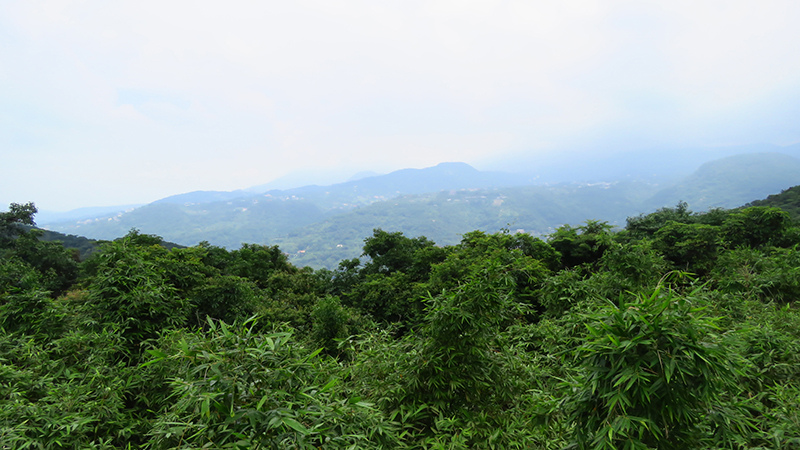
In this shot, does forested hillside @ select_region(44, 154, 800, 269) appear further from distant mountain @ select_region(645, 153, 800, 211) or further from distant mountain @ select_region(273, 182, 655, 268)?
distant mountain @ select_region(273, 182, 655, 268)

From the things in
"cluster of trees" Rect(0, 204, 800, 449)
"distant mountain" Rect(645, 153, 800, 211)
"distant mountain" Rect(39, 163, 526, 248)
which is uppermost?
"cluster of trees" Rect(0, 204, 800, 449)

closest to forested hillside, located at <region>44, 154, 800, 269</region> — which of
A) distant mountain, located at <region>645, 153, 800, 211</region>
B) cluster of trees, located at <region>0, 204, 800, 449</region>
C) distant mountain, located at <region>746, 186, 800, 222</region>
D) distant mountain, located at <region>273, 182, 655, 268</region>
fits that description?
distant mountain, located at <region>645, 153, 800, 211</region>

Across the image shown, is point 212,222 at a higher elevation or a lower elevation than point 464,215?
higher

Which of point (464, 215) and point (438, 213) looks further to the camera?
point (438, 213)

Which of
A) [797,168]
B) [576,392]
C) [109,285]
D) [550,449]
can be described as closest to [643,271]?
[550,449]

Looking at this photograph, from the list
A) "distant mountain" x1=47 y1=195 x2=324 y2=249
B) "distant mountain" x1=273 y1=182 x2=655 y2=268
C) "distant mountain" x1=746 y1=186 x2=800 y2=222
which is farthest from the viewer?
"distant mountain" x1=47 y1=195 x2=324 y2=249

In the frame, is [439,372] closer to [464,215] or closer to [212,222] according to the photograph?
[464,215]

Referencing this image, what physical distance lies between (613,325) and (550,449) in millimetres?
1498

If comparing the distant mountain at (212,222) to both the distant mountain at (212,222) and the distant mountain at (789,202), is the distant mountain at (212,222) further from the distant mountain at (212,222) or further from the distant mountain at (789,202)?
the distant mountain at (789,202)

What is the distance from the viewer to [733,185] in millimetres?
113938

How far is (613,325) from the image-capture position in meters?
1.76

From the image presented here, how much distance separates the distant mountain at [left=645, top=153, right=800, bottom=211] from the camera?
334 feet

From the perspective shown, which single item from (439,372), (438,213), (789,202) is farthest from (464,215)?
(439,372)

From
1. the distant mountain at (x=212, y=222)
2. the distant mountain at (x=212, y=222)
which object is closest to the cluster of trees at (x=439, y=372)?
the distant mountain at (x=212, y=222)
